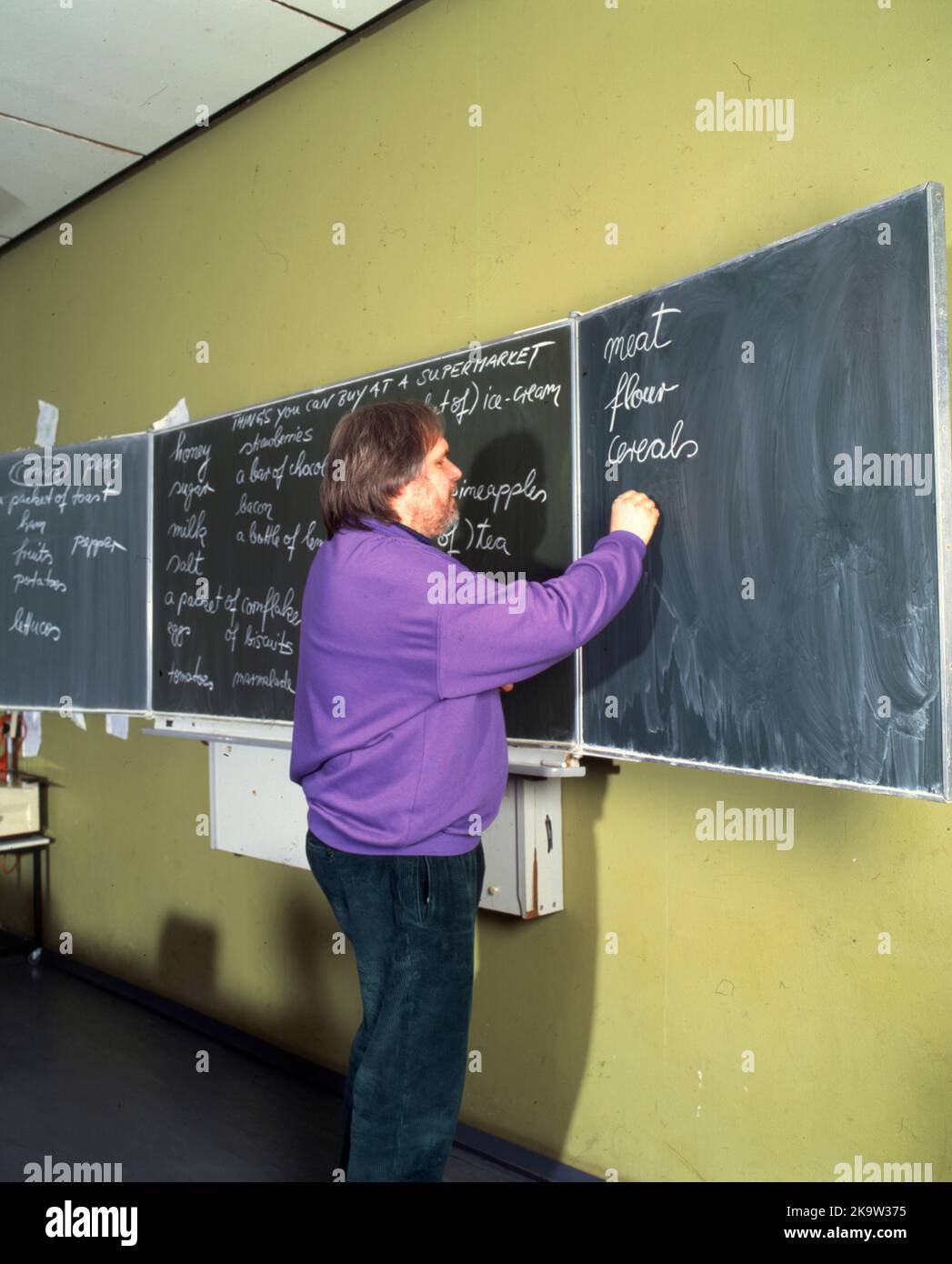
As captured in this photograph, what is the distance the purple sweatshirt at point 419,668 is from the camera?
62.2 inches

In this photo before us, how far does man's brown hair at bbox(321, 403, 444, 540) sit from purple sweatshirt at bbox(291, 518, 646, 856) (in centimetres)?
5

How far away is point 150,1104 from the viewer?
2.82 meters

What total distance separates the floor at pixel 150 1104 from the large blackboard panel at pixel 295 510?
1054 mm

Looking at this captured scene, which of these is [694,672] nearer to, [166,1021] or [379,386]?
[379,386]

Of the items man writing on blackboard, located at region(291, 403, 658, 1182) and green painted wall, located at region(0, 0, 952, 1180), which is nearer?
man writing on blackboard, located at region(291, 403, 658, 1182)

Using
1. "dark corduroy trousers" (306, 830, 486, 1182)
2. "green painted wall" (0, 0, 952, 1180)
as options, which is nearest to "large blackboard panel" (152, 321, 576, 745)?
"green painted wall" (0, 0, 952, 1180)

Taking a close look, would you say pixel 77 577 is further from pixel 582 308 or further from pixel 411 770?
pixel 411 770

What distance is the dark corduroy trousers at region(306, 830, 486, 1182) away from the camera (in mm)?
1581

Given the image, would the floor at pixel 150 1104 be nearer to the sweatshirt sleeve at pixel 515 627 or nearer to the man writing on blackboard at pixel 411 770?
the man writing on blackboard at pixel 411 770

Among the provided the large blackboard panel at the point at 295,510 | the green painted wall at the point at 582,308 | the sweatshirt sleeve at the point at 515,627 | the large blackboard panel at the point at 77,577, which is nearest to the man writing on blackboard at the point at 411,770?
the sweatshirt sleeve at the point at 515,627

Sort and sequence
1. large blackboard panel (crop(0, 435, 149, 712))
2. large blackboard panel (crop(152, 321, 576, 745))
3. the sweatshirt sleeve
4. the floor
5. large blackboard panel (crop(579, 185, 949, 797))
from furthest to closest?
1. large blackboard panel (crop(0, 435, 149, 712))
2. the floor
3. large blackboard panel (crop(152, 321, 576, 745))
4. the sweatshirt sleeve
5. large blackboard panel (crop(579, 185, 949, 797))

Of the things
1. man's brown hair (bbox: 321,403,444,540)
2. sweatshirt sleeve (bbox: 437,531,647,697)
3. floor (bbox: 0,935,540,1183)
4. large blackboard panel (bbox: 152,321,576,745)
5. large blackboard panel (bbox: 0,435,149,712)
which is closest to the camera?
sweatshirt sleeve (bbox: 437,531,647,697)

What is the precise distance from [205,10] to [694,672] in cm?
218

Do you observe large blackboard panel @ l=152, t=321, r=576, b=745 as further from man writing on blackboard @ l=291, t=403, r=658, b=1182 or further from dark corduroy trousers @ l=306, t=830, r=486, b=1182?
dark corduroy trousers @ l=306, t=830, r=486, b=1182
